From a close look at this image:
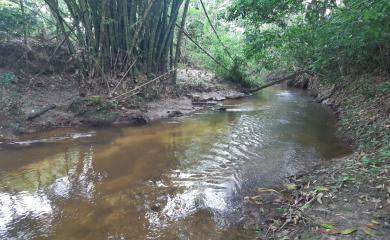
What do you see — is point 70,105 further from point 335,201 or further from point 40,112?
point 335,201

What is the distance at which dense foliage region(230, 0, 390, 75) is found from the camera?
4906 mm

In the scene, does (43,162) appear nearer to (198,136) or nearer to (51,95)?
(198,136)

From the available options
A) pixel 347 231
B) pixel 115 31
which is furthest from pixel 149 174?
pixel 115 31

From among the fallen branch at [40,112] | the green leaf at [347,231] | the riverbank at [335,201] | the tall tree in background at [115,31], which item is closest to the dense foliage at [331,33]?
the riverbank at [335,201]

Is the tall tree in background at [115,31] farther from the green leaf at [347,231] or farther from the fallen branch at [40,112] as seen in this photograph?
the green leaf at [347,231]

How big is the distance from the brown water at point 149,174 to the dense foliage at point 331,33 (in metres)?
1.57

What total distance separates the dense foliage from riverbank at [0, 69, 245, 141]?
253 centimetres

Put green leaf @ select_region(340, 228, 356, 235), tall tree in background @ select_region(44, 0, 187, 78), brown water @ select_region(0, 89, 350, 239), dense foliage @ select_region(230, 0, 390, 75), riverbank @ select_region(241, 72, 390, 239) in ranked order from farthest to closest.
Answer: tall tree in background @ select_region(44, 0, 187, 78) < dense foliage @ select_region(230, 0, 390, 75) < brown water @ select_region(0, 89, 350, 239) < riverbank @ select_region(241, 72, 390, 239) < green leaf @ select_region(340, 228, 356, 235)

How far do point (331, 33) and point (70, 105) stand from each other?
18.4 feet

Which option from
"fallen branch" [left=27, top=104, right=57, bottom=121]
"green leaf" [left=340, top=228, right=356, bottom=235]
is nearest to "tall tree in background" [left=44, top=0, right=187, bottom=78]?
"fallen branch" [left=27, top=104, right=57, bottom=121]

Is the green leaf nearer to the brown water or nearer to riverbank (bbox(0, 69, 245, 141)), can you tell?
the brown water

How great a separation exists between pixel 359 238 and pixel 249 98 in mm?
10296

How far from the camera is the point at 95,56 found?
350 inches

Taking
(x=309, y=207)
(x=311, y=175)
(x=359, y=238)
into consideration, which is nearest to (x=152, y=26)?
(x=311, y=175)
